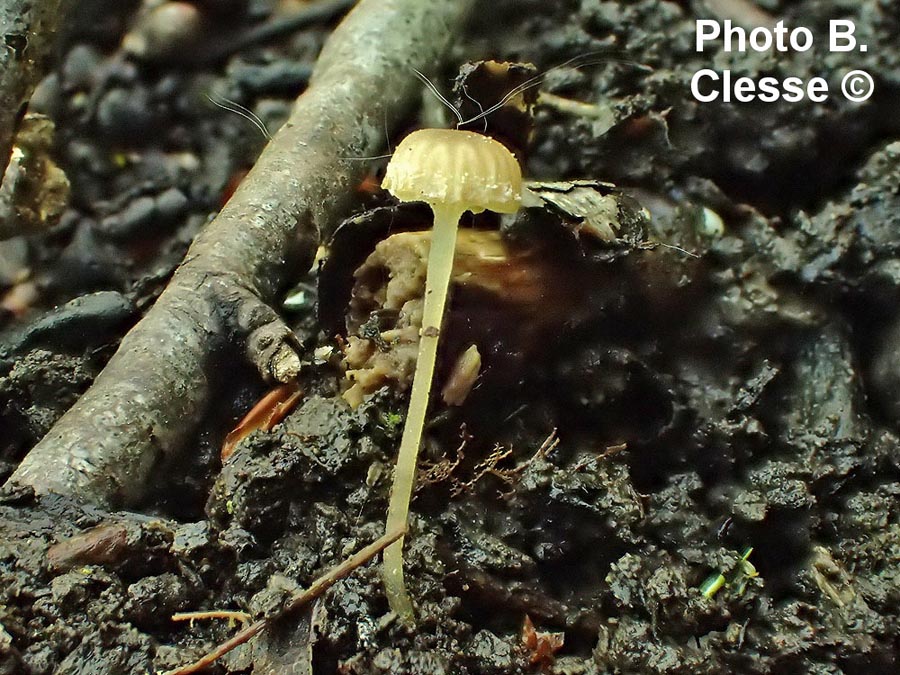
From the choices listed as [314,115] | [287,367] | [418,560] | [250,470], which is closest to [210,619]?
[250,470]

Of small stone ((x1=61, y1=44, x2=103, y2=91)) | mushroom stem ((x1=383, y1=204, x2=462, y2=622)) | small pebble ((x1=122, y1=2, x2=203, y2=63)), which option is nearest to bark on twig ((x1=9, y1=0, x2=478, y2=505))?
mushroom stem ((x1=383, y1=204, x2=462, y2=622))

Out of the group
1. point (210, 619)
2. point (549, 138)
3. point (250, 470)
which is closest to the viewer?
point (210, 619)

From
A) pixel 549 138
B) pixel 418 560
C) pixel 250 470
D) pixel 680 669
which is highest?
pixel 549 138

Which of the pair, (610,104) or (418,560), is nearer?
(418,560)

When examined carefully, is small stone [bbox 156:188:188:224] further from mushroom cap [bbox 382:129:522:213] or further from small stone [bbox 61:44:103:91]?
mushroom cap [bbox 382:129:522:213]

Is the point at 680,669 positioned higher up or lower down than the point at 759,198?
lower down

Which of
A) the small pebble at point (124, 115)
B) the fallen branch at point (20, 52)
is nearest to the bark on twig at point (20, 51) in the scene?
the fallen branch at point (20, 52)

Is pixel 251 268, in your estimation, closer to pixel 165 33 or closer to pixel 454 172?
pixel 454 172

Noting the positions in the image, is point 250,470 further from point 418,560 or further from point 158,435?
point 418,560
